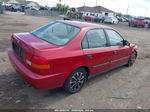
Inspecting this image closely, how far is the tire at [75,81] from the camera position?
3181 millimetres

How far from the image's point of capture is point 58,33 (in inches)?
135

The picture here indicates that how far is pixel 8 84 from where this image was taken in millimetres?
3535

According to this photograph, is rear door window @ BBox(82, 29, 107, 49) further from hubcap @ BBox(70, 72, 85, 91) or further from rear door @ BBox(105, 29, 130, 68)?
hubcap @ BBox(70, 72, 85, 91)

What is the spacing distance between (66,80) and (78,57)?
59 centimetres

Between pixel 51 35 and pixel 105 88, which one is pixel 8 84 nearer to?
pixel 51 35

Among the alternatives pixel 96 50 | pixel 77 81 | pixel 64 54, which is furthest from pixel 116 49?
pixel 64 54

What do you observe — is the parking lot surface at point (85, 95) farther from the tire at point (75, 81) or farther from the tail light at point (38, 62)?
the tail light at point (38, 62)

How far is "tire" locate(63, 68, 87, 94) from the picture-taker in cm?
318

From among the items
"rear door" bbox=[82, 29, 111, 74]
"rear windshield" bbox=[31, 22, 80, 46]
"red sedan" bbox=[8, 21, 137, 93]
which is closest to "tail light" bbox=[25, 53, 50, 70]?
"red sedan" bbox=[8, 21, 137, 93]

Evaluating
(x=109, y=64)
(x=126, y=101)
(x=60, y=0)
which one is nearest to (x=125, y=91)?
(x=126, y=101)

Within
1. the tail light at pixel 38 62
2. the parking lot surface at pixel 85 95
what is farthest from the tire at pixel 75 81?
the tail light at pixel 38 62

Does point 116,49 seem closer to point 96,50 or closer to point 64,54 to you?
point 96,50

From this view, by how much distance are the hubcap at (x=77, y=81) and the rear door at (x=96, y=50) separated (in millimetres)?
327

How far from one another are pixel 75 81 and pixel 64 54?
0.84 m
